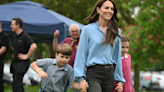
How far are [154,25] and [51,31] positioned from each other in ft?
13.7

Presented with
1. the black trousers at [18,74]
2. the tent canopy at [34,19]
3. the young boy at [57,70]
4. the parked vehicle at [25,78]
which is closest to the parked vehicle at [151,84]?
the parked vehicle at [25,78]

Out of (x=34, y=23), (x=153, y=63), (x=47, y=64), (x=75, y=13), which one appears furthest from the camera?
(x=75, y=13)

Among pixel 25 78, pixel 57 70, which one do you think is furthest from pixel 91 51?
pixel 25 78

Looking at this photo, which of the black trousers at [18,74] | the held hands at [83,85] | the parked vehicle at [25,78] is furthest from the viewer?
the parked vehicle at [25,78]

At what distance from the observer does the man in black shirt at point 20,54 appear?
574 centimetres

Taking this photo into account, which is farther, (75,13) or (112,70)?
(75,13)

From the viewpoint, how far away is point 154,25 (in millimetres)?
10055

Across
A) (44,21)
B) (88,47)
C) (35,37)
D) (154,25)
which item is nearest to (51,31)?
(44,21)

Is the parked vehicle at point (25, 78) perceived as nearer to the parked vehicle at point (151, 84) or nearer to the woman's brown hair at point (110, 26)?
the parked vehicle at point (151, 84)

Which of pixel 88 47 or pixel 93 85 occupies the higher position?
pixel 88 47

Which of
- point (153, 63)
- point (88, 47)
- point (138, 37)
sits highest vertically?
point (88, 47)

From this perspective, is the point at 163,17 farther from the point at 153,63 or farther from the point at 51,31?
the point at 51,31

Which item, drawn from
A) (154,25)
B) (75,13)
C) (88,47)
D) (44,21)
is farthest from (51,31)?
(75,13)

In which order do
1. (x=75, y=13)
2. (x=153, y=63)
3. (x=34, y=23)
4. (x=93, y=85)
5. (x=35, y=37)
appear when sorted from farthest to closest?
1. (x=75, y=13)
2. (x=35, y=37)
3. (x=153, y=63)
4. (x=34, y=23)
5. (x=93, y=85)
